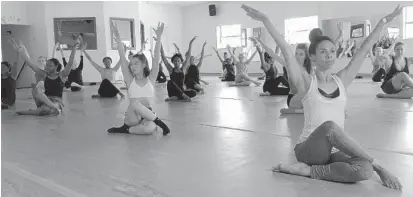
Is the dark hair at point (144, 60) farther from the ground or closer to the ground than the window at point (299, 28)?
closer to the ground

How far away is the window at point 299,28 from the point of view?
1510cm

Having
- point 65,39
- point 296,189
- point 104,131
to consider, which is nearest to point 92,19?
point 65,39

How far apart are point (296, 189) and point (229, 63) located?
10.3 m

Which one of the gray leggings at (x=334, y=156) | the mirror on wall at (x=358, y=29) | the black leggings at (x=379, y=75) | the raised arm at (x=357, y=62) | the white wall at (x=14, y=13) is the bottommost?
the gray leggings at (x=334, y=156)

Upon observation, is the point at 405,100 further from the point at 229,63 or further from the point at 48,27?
the point at 48,27

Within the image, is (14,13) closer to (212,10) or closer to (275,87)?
(212,10)

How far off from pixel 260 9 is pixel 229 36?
2.25 metres

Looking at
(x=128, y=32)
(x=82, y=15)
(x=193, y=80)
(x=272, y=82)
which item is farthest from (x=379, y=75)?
(x=82, y=15)

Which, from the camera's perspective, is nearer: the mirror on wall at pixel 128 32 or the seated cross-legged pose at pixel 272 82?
the seated cross-legged pose at pixel 272 82

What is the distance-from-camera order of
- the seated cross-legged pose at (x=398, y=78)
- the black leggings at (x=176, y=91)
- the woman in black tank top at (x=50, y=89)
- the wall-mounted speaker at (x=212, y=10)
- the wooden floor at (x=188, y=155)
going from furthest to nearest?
the wall-mounted speaker at (x=212, y=10) → the black leggings at (x=176, y=91) → the seated cross-legged pose at (x=398, y=78) → the woman in black tank top at (x=50, y=89) → the wooden floor at (x=188, y=155)

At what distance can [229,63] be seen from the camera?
40.5 ft

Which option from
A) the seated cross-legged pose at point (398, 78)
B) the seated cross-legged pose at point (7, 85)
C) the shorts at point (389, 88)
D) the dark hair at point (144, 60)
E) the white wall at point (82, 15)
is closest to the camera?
the dark hair at point (144, 60)

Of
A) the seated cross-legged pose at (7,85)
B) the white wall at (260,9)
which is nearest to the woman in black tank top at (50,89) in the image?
the seated cross-legged pose at (7,85)

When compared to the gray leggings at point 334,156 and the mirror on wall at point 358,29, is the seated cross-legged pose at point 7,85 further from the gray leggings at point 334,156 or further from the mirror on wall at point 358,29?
the mirror on wall at point 358,29
